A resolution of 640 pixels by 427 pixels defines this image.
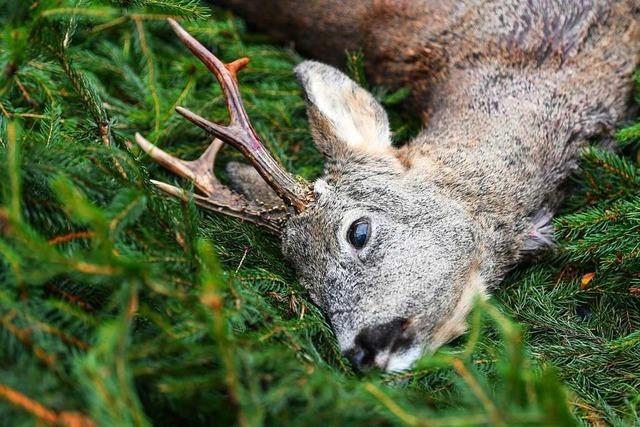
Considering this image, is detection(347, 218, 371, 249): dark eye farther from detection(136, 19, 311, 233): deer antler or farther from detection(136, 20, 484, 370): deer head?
detection(136, 19, 311, 233): deer antler

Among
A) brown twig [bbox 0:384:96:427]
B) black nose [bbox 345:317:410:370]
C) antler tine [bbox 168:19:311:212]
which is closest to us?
brown twig [bbox 0:384:96:427]

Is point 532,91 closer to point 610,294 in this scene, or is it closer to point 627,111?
point 627,111

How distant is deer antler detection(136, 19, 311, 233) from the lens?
9.72 feet

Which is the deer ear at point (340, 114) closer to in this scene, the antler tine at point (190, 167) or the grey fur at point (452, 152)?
the grey fur at point (452, 152)

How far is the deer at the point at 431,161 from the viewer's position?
2848 mm

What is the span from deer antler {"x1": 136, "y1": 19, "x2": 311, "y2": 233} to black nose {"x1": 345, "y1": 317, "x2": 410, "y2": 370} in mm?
621

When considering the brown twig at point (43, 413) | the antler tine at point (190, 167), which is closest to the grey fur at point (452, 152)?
the antler tine at point (190, 167)

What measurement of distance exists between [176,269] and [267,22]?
9.24ft

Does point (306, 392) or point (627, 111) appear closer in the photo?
point (306, 392)

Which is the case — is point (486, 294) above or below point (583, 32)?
below

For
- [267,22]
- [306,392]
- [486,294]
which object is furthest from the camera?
[267,22]

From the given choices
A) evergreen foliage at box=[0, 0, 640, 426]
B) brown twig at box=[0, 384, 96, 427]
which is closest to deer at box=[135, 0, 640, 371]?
evergreen foliage at box=[0, 0, 640, 426]

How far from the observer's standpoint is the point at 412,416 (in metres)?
1.82

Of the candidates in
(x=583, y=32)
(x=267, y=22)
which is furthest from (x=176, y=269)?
(x=267, y=22)
